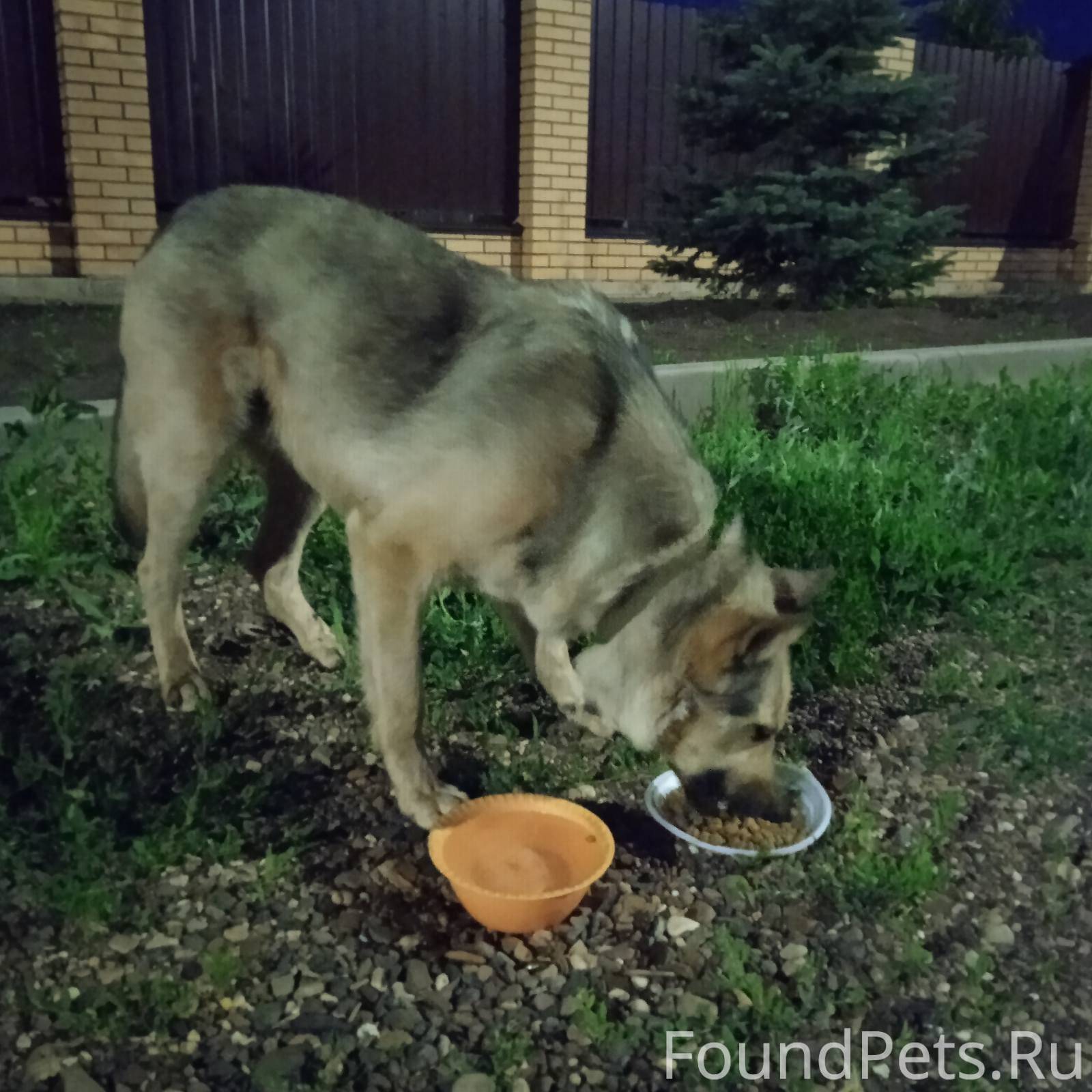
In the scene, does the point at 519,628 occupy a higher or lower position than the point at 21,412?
lower

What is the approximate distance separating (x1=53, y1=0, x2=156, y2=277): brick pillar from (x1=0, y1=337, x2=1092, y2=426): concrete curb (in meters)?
3.40

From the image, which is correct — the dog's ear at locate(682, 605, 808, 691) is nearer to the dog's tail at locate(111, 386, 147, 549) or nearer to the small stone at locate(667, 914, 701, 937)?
the small stone at locate(667, 914, 701, 937)

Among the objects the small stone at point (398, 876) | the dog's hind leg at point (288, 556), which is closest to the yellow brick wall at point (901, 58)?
the dog's hind leg at point (288, 556)

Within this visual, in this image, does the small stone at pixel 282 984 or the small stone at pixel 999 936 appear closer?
the small stone at pixel 282 984

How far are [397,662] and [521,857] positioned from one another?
594 millimetres

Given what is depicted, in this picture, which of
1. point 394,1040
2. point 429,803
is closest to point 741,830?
point 429,803

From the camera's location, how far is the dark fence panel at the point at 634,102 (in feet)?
31.2

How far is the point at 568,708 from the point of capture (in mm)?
2887

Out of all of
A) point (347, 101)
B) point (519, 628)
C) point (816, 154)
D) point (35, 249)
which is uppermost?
point (347, 101)

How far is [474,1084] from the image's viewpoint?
182 centimetres

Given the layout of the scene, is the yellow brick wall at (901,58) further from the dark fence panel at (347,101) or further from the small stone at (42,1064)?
the small stone at (42,1064)

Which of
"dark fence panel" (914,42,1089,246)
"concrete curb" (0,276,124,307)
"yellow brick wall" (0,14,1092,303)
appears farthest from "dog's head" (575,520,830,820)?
"dark fence panel" (914,42,1089,246)

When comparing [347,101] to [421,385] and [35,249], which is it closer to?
[35,249]

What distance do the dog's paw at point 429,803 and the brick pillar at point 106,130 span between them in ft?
18.8
